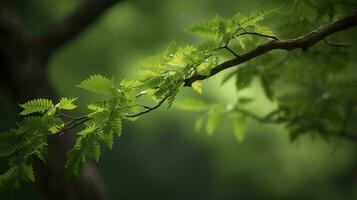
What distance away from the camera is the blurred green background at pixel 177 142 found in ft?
18.8

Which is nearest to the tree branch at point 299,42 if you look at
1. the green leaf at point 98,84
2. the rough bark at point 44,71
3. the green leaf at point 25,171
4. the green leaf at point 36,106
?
the green leaf at point 98,84

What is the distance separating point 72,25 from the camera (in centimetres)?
353

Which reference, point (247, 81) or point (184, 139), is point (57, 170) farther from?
point (184, 139)

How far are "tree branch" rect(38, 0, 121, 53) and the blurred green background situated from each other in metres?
0.62

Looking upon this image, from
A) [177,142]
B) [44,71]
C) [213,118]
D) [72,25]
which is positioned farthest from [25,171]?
[177,142]

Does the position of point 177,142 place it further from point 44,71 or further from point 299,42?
point 299,42

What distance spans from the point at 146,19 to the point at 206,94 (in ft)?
4.33

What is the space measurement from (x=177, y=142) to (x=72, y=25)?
251 inches

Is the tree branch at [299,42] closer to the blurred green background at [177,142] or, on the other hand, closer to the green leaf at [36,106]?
the green leaf at [36,106]

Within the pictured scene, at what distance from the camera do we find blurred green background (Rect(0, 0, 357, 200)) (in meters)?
5.73

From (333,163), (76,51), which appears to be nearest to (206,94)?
(76,51)

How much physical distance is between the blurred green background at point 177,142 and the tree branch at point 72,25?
0.62 metres

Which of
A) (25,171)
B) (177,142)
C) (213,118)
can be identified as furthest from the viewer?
(177,142)

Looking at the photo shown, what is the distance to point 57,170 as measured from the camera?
314 centimetres
